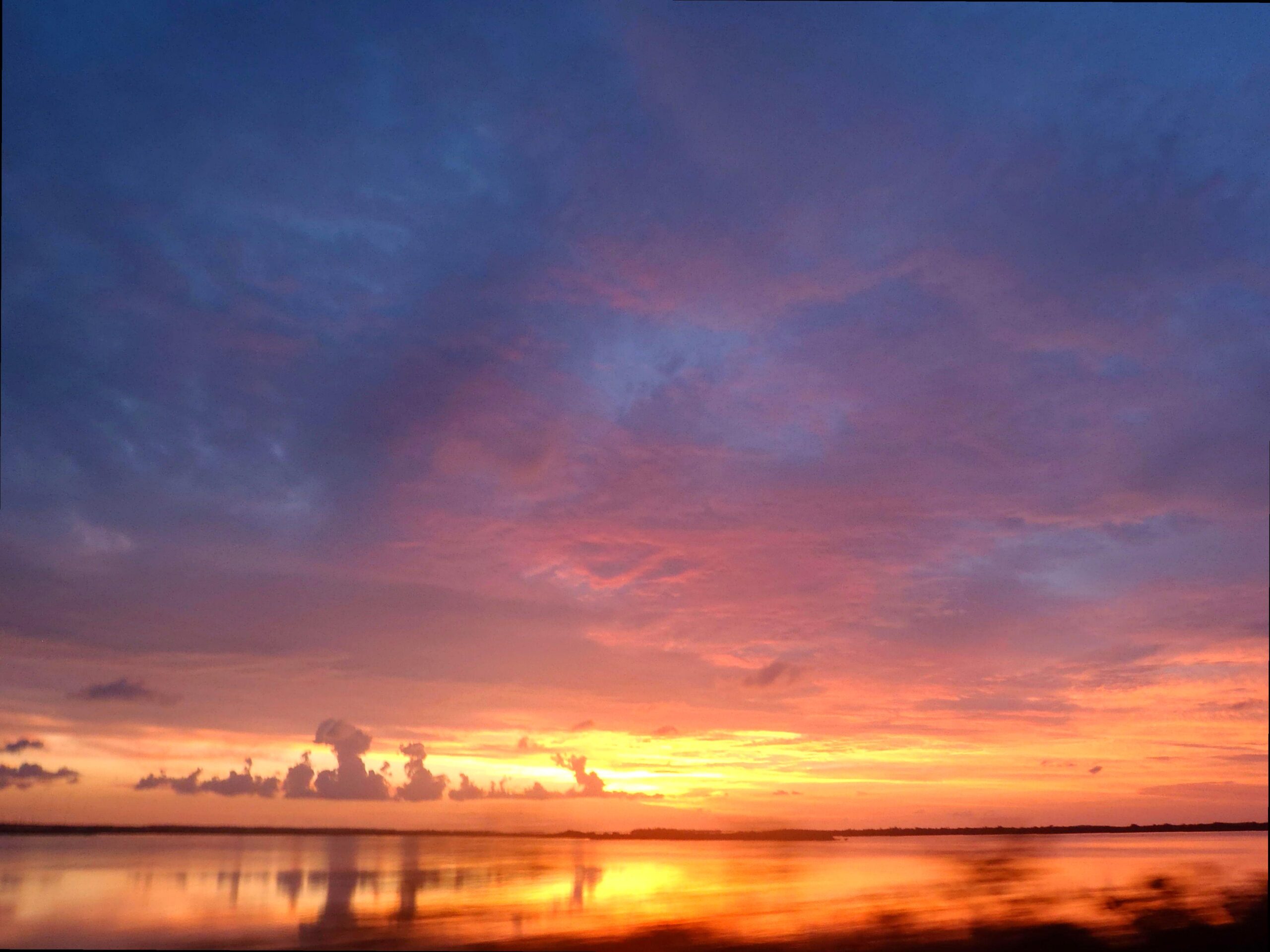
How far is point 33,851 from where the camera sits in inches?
6073

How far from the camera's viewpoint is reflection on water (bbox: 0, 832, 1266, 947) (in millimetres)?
49719

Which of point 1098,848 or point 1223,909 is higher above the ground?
point 1223,909

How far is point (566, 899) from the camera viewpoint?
72.4 meters

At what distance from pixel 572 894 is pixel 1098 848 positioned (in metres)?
152

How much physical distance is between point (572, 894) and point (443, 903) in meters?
14.0

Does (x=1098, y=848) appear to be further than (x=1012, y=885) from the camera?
Yes

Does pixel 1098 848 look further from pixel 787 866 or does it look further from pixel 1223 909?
pixel 1223 909

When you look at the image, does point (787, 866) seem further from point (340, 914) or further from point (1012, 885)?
point (340, 914)

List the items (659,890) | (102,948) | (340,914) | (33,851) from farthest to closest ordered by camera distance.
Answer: (33,851)
(659,890)
(340,914)
(102,948)

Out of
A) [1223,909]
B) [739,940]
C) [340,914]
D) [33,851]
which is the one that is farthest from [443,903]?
[33,851]

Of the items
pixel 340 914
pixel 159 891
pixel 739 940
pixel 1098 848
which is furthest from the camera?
pixel 1098 848

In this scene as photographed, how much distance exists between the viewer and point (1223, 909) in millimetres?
50281

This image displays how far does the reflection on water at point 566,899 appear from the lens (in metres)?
49.7

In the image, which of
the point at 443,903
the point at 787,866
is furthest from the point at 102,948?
the point at 787,866
